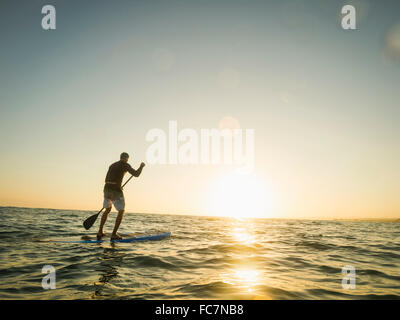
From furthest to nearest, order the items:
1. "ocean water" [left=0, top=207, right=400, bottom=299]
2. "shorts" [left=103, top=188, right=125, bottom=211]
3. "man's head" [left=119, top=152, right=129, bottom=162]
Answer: "man's head" [left=119, top=152, right=129, bottom=162]
"shorts" [left=103, top=188, right=125, bottom=211]
"ocean water" [left=0, top=207, right=400, bottom=299]

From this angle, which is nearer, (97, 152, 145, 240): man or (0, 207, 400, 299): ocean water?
(0, 207, 400, 299): ocean water

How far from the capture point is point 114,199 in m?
8.77

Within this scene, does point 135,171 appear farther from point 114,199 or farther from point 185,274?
point 185,274

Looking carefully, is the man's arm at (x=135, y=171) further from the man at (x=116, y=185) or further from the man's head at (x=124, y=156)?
the man's head at (x=124, y=156)

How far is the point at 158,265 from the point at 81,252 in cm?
254

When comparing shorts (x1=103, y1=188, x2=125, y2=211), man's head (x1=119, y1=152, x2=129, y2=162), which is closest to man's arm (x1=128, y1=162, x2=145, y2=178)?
man's head (x1=119, y1=152, x2=129, y2=162)

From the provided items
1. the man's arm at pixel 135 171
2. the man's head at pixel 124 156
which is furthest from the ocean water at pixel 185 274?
the man's head at pixel 124 156

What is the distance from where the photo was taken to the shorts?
873 cm

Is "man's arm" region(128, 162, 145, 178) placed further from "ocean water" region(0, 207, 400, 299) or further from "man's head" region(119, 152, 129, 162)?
"ocean water" region(0, 207, 400, 299)

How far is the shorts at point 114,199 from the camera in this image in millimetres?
8727

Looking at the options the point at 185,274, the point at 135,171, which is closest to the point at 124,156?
the point at 135,171

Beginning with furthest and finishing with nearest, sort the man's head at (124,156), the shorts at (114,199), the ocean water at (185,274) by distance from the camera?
the man's head at (124,156) → the shorts at (114,199) → the ocean water at (185,274)
